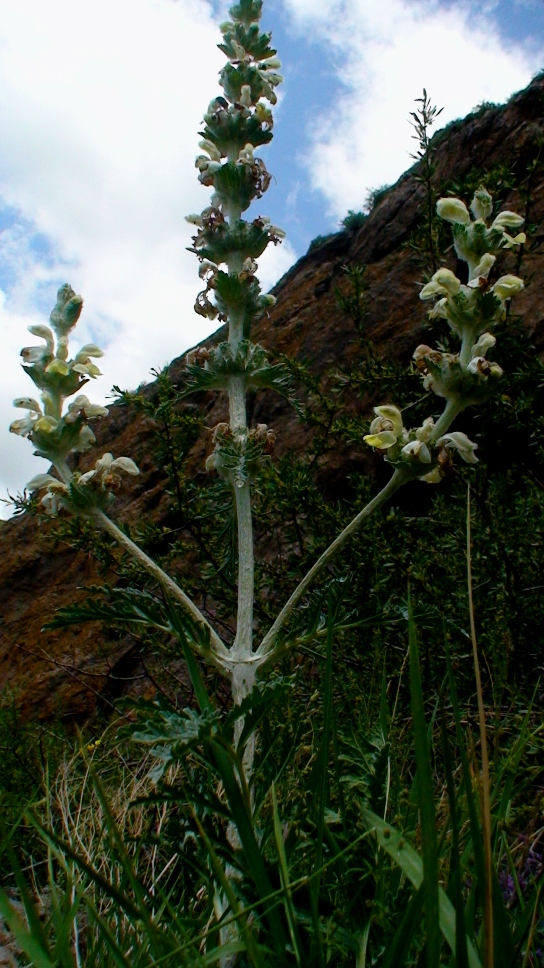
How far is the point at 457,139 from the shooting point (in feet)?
26.3

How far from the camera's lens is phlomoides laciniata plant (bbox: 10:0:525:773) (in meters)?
1.62

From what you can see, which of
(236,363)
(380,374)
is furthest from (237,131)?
(380,374)

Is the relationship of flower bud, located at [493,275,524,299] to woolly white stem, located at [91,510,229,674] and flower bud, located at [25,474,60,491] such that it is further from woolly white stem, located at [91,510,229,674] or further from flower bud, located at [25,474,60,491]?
flower bud, located at [25,474,60,491]

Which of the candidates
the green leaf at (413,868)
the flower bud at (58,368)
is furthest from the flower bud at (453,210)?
the green leaf at (413,868)

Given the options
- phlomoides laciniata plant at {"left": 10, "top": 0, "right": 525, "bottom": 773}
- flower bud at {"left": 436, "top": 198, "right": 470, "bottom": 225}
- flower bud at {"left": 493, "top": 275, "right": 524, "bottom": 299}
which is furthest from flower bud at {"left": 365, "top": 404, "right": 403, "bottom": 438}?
flower bud at {"left": 436, "top": 198, "right": 470, "bottom": 225}

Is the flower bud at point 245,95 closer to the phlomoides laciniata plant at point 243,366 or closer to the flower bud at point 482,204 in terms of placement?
the phlomoides laciniata plant at point 243,366

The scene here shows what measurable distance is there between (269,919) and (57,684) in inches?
243

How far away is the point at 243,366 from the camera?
6.48 ft

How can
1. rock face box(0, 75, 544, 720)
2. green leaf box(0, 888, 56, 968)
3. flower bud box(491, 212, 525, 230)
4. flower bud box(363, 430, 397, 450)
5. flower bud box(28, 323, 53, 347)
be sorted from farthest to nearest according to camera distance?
rock face box(0, 75, 544, 720) < flower bud box(28, 323, 53, 347) < flower bud box(491, 212, 525, 230) < flower bud box(363, 430, 397, 450) < green leaf box(0, 888, 56, 968)

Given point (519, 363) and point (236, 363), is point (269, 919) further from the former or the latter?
point (519, 363)

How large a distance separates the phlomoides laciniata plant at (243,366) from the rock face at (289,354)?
124 inches

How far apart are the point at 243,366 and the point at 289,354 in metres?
5.21

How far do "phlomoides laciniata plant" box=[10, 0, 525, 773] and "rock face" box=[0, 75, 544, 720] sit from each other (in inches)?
124

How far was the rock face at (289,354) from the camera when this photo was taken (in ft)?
18.4
